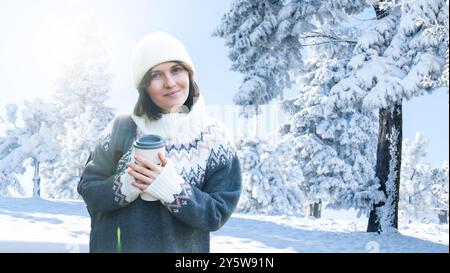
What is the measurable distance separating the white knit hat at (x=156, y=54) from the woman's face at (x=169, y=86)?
4 cm

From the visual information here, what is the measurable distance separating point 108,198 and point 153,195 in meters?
0.26

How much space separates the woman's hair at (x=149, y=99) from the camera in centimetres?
232

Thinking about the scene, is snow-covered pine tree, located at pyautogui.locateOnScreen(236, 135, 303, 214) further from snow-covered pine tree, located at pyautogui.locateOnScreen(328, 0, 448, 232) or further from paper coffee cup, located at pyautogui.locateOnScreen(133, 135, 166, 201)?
paper coffee cup, located at pyautogui.locateOnScreen(133, 135, 166, 201)

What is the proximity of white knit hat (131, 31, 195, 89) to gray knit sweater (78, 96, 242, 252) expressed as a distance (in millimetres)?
252

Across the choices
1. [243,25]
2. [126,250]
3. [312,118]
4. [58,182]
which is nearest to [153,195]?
[126,250]

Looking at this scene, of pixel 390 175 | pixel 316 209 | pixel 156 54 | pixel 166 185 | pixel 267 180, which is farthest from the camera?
pixel 316 209

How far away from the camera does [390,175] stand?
803 cm

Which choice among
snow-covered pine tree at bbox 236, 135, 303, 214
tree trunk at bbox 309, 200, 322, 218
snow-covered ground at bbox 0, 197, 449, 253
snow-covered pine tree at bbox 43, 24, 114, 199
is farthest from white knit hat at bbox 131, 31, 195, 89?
tree trunk at bbox 309, 200, 322, 218

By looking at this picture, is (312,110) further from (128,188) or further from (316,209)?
(128,188)

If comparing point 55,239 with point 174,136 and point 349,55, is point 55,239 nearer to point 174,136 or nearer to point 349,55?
point 174,136

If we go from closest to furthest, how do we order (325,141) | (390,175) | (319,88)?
(390,175) → (319,88) → (325,141)

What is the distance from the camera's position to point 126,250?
232 cm

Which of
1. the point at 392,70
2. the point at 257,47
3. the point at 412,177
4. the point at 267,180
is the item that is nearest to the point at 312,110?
the point at 267,180

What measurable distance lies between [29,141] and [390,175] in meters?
11.5
